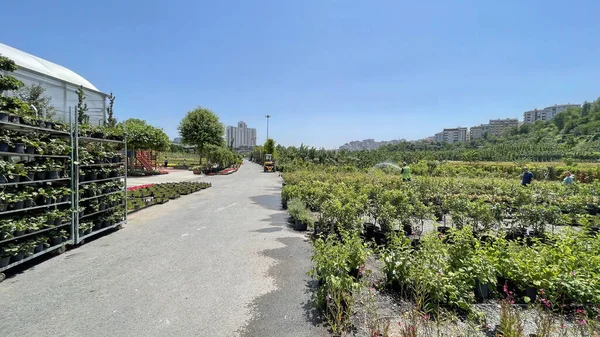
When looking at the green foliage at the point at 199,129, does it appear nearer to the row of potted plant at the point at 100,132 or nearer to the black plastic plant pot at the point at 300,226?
the row of potted plant at the point at 100,132

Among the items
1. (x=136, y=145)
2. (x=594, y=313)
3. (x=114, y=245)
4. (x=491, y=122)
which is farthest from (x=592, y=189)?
(x=491, y=122)

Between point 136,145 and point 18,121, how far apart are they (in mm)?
22217

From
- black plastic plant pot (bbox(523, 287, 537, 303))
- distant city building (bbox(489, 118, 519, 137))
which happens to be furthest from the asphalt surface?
distant city building (bbox(489, 118, 519, 137))

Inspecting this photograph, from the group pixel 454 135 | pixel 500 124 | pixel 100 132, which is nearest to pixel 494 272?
pixel 100 132

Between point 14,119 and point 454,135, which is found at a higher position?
point 454,135

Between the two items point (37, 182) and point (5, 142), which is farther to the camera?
point (37, 182)

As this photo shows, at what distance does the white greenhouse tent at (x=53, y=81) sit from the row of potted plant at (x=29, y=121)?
692cm

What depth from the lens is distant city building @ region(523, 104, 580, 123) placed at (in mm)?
146875

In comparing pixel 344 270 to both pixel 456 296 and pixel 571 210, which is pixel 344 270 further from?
pixel 571 210

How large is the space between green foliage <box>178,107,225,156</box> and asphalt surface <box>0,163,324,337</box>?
25.1 meters

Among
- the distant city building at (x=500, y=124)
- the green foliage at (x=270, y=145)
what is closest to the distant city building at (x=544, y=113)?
the distant city building at (x=500, y=124)

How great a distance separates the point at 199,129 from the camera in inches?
1208

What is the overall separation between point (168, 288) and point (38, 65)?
19287 millimetres

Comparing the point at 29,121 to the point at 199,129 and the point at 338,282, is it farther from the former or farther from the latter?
the point at 199,129
